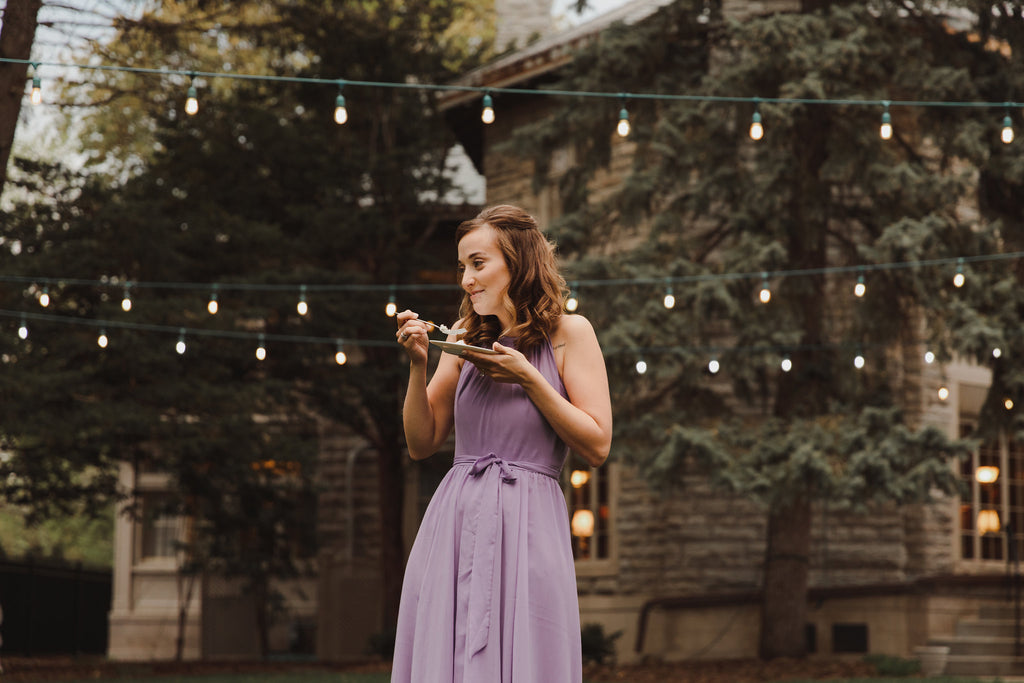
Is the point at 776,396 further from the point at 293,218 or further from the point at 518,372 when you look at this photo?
the point at 518,372

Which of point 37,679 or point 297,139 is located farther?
point 297,139

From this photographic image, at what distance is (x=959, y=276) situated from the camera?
12.5 metres

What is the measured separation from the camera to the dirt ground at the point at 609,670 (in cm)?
1398

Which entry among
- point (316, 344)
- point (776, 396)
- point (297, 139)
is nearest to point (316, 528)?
point (316, 344)

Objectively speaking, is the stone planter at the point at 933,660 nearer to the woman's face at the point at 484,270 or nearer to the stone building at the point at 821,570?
the stone building at the point at 821,570

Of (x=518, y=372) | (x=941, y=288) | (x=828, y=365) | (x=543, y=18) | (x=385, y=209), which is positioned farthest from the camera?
(x=543, y=18)

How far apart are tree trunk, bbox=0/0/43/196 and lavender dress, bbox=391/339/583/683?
Result: 309 inches

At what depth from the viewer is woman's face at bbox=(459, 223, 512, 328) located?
288cm

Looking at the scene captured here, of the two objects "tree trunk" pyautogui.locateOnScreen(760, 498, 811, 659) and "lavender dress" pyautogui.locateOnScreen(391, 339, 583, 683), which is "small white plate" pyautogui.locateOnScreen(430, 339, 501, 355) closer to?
"lavender dress" pyautogui.locateOnScreen(391, 339, 583, 683)

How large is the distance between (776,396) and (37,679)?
993cm

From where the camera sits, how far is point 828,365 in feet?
48.0

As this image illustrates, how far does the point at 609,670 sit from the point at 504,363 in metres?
13.3

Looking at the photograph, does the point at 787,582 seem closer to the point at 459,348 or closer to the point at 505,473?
the point at 505,473

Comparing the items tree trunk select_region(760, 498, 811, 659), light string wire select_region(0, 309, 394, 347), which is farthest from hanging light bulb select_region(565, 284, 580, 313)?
tree trunk select_region(760, 498, 811, 659)
